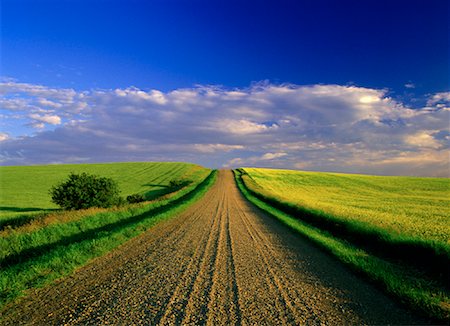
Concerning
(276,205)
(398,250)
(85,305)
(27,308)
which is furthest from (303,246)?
(276,205)

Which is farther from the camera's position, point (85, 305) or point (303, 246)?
point (303, 246)

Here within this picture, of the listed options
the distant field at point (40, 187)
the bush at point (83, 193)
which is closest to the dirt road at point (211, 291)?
the bush at point (83, 193)

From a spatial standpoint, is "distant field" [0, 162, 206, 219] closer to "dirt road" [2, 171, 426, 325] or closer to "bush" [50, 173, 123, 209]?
"bush" [50, 173, 123, 209]

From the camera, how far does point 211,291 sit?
685 cm

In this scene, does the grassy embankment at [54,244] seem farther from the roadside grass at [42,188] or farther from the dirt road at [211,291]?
the roadside grass at [42,188]

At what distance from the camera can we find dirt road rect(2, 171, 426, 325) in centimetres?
570

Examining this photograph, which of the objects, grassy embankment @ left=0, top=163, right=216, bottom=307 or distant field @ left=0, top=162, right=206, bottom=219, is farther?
distant field @ left=0, top=162, right=206, bottom=219

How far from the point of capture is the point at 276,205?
27.2 m

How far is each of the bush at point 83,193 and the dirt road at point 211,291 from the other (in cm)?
1988

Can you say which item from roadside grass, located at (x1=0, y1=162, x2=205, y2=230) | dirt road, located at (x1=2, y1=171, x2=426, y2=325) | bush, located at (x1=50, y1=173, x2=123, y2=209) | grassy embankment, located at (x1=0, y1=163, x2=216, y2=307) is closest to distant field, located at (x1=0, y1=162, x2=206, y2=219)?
roadside grass, located at (x1=0, y1=162, x2=205, y2=230)

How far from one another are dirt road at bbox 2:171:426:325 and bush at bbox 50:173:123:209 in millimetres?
19875

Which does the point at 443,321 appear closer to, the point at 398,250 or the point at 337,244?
the point at 398,250

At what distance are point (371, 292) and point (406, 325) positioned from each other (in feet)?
5.21

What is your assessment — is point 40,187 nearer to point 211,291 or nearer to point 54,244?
point 54,244
